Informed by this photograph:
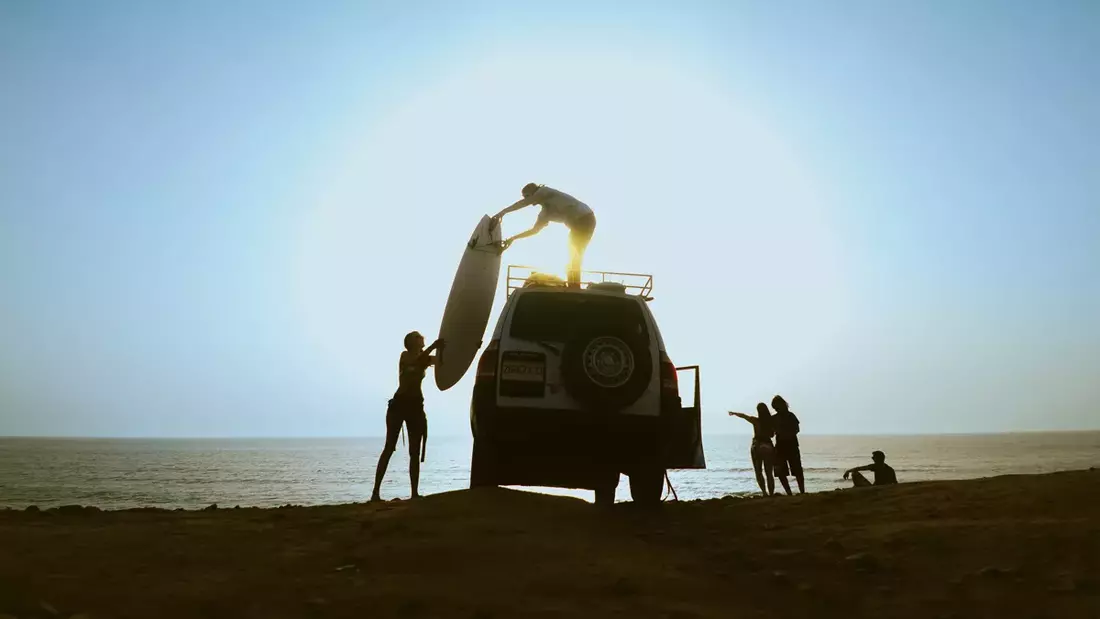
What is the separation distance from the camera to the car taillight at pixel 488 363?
7.93 m

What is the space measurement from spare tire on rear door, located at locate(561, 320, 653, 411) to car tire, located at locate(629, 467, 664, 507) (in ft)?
3.67

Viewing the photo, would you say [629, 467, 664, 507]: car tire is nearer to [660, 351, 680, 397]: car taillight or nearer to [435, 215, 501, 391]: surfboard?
[660, 351, 680, 397]: car taillight

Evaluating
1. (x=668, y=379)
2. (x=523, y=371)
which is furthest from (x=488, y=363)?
(x=668, y=379)

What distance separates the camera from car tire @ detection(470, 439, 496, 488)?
8.36m

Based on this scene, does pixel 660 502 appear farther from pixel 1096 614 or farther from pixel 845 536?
pixel 1096 614

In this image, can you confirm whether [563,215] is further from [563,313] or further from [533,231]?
[563,313]

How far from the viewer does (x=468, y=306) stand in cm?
1234

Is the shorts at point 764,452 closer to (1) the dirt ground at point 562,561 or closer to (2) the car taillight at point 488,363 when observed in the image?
(1) the dirt ground at point 562,561

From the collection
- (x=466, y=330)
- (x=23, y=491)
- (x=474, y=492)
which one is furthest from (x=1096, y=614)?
(x=23, y=491)

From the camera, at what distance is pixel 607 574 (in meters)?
4.84

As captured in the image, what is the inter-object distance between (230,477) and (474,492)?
63.9m

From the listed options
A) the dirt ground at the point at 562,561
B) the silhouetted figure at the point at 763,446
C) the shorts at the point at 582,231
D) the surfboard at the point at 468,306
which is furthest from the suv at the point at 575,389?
the silhouetted figure at the point at 763,446

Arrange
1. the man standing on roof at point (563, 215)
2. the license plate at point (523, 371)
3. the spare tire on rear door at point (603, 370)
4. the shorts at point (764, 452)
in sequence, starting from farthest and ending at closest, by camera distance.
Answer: the shorts at point (764, 452)
the man standing on roof at point (563, 215)
the license plate at point (523, 371)
the spare tire on rear door at point (603, 370)

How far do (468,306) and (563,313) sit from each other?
13.8 feet
